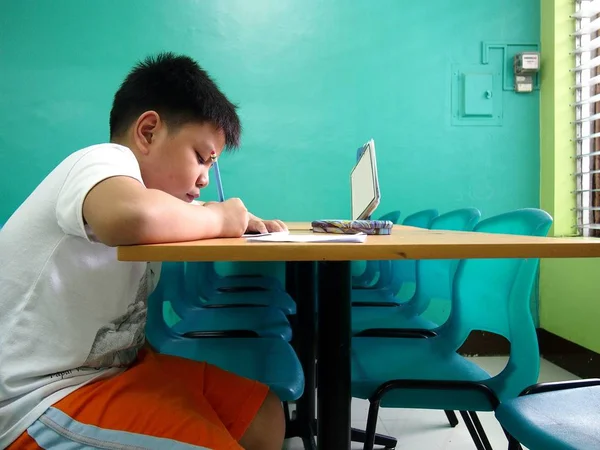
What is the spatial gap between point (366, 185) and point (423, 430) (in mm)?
1070

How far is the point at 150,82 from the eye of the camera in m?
1.07

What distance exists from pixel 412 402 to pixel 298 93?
2277 mm

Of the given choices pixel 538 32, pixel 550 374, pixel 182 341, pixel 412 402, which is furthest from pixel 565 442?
pixel 538 32

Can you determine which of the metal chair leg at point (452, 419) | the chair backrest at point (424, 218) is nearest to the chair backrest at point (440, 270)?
the chair backrest at point (424, 218)

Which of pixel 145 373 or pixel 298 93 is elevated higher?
pixel 298 93

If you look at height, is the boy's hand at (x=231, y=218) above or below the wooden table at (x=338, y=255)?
above

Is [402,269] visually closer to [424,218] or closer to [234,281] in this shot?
[424,218]

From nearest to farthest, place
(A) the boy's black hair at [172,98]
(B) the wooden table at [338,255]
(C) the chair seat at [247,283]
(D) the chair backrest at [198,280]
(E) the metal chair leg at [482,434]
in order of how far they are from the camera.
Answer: (B) the wooden table at [338,255]
(A) the boy's black hair at [172,98]
(E) the metal chair leg at [482,434]
(D) the chair backrest at [198,280]
(C) the chair seat at [247,283]

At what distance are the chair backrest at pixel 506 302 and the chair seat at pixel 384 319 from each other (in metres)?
0.35

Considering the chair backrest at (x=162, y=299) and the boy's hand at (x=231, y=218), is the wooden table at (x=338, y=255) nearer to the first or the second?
the boy's hand at (x=231, y=218)

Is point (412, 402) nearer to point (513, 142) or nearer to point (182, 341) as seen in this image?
point (182, 341)

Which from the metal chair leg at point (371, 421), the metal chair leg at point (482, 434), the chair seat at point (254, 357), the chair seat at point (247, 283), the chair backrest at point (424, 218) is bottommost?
the metal chair leg at point (482, 434)

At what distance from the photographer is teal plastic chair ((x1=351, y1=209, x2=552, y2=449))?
1.06 metres

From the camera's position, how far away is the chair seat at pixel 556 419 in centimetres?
76
